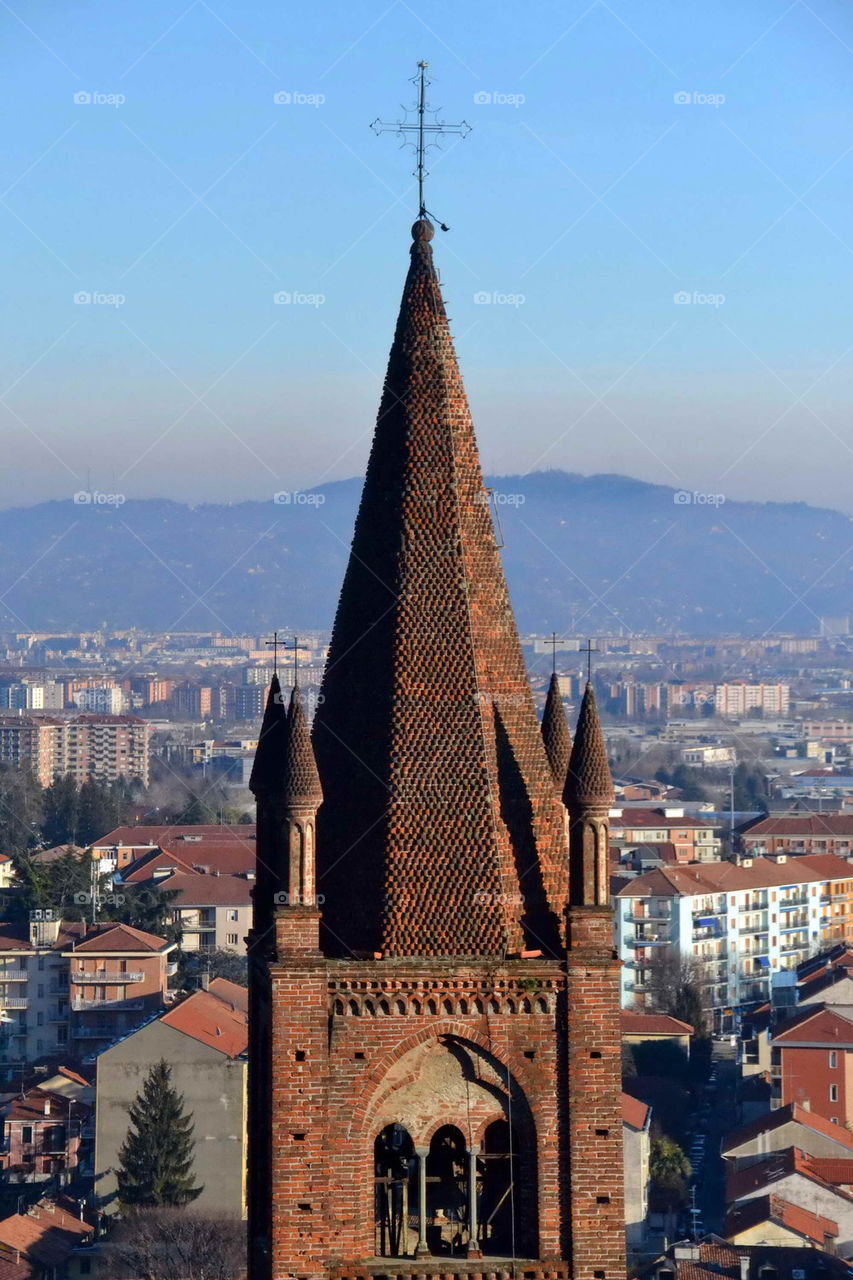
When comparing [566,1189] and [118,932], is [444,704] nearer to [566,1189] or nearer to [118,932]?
[566,1189]

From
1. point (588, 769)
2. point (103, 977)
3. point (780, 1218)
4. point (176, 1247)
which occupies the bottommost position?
point (176, 1247)

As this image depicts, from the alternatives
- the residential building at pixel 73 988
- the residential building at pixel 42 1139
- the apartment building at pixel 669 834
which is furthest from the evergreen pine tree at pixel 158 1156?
the apartment building at pixel 669 834

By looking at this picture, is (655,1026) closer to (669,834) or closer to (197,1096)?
(197,1096)

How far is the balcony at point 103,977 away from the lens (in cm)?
9875

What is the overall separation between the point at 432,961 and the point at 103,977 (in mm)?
78079

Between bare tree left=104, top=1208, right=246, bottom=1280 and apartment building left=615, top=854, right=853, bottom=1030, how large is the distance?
140 ft

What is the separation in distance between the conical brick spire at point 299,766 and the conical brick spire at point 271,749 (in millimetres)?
308

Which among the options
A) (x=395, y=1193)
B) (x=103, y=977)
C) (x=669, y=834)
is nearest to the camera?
(x=395, y=1193)

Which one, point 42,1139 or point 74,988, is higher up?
point 74,988

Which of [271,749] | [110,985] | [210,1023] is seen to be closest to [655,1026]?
[210,1023]

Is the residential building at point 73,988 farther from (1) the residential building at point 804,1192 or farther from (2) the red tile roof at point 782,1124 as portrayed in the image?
(1) the residential building at point 804,1192

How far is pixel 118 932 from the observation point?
100500 mm

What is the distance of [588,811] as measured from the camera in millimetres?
23312

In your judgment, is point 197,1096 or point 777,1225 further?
point 197,1096
